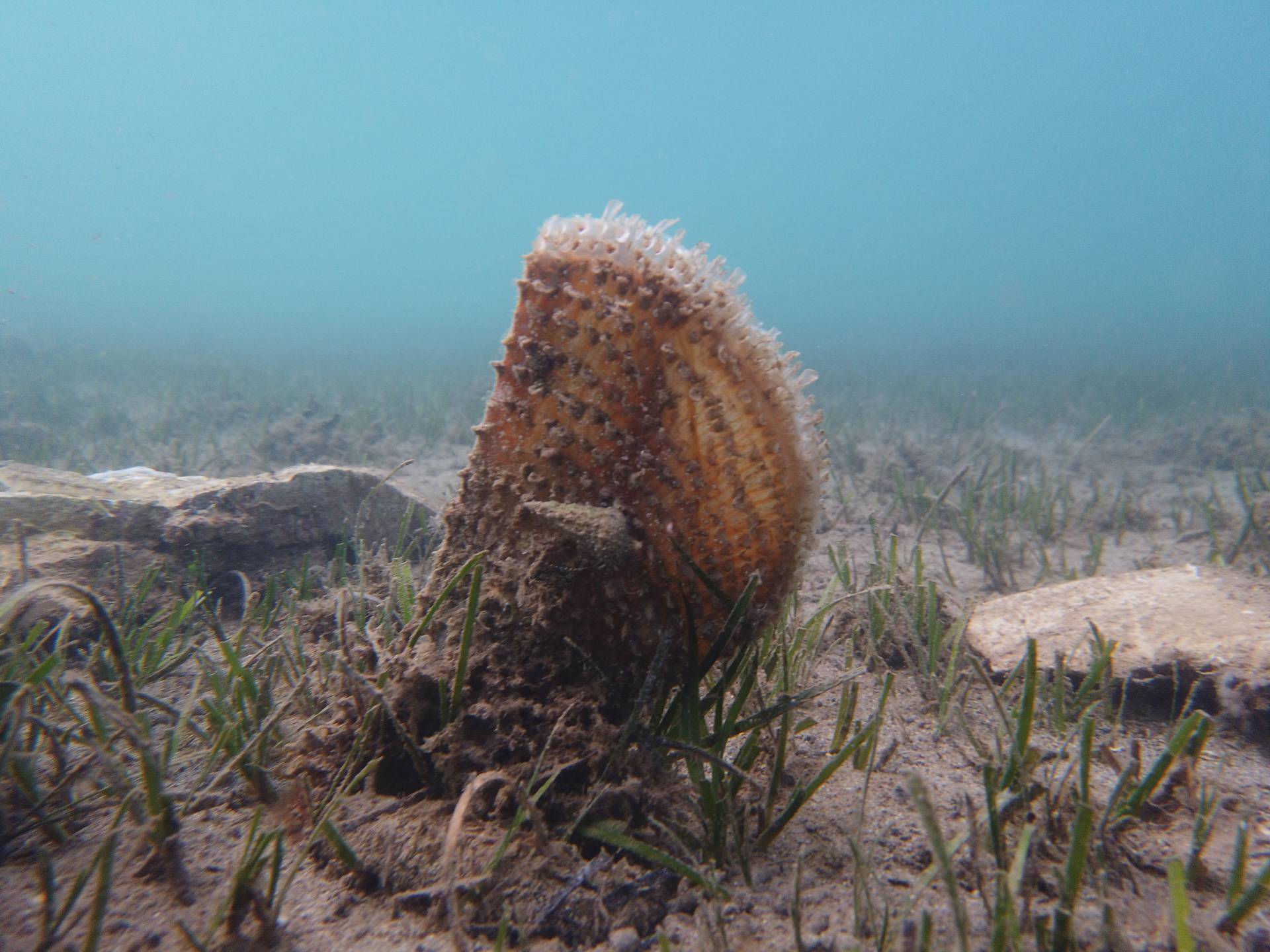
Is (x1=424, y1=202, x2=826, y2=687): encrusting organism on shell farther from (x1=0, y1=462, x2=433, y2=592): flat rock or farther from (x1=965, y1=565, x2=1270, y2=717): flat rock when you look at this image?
(x1=0, y1=462, x2=433, y2=592): flat rock

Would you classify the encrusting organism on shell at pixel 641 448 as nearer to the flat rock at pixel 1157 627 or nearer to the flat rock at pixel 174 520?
the flat rock at pixel 1157 627

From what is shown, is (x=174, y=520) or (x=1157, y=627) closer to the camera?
(x=1157, y=627)

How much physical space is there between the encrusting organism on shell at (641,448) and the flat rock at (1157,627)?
173 cm

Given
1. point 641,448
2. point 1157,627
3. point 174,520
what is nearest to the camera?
point 641,448

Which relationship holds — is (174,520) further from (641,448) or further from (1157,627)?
(1157,627)

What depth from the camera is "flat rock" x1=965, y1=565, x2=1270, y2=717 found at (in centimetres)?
246

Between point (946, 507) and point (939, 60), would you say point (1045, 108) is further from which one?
point (946, 507)

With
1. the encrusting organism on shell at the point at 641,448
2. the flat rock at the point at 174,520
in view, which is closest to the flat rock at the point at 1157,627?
the encrusting organism on shell at the point at 641,448

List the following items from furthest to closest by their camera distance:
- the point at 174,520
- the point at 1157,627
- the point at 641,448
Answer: the point at 174,520 → the point at 1157,627 → the point at 641,448

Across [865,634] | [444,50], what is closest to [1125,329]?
[865,634]

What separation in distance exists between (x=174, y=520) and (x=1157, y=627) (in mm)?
5639

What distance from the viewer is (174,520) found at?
4.07 m

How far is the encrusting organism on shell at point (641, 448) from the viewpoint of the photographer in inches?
71.1

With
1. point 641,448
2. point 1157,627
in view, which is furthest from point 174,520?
point 1157,627
